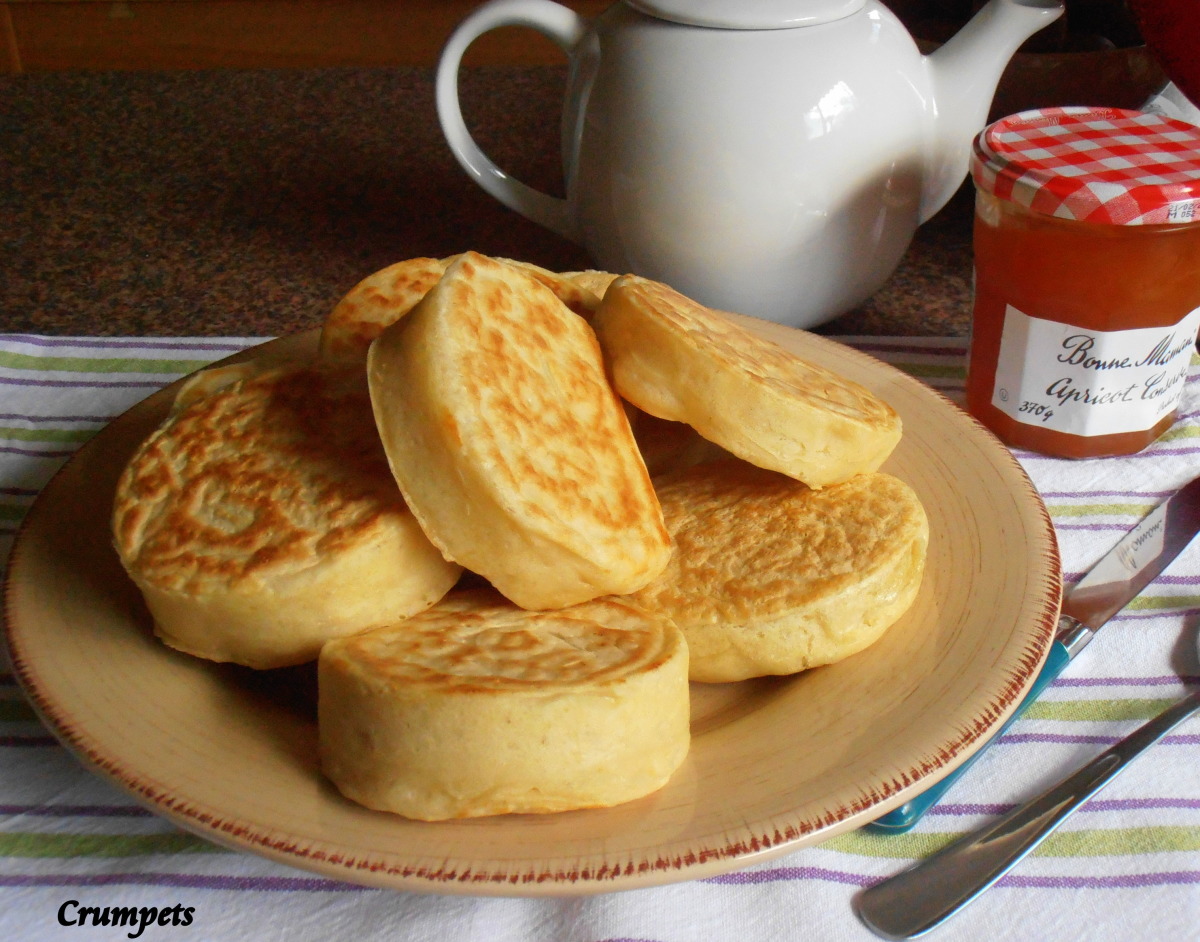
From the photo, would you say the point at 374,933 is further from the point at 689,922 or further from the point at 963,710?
the point at 963,710

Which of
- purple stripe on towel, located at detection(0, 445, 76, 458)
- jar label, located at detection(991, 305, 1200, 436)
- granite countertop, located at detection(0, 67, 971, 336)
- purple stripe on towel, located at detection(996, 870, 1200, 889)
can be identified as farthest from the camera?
granite countertop, located at detection(0, 67, 971, 336)

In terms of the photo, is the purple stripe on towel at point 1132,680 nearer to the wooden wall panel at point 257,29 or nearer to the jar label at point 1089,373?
the jar label at point 1089,373

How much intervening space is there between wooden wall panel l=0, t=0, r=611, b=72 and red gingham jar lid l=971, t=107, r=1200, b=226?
2.15m

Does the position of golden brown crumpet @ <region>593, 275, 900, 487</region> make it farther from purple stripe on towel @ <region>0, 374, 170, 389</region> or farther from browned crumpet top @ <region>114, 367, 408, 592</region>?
purple stripe on towel @ <region>0, 374, 170, 389</region>

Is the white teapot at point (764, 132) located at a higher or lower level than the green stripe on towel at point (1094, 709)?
higher

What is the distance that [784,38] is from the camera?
4.30ft

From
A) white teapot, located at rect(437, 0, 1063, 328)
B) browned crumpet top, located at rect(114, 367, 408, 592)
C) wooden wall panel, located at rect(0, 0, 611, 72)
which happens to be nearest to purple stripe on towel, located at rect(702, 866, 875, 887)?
browned crumpet top, located at rect(114, 367, 408, 592)

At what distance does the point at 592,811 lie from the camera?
0.78 m

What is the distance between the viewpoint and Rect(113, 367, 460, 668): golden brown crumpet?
0.86 meters

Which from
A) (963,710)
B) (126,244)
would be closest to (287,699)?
(963,710)

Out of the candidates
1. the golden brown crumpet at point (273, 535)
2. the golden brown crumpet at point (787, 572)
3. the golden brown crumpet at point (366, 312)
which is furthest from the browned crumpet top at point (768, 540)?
the golden brown crumpet at point (366, 312)

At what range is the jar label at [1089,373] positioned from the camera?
1242 millimetres

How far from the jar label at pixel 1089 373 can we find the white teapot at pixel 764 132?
26 cm

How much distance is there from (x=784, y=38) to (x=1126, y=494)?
668 millimetres
